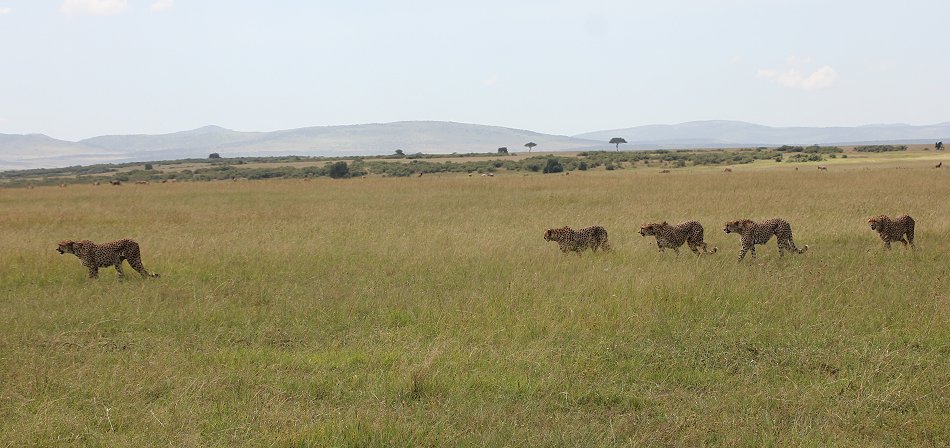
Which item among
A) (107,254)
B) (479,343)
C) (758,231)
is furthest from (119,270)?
(758,231)

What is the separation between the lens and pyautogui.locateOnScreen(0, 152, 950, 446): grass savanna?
5488 mm

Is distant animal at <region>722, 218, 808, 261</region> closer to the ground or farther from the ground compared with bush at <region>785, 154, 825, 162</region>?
closer to the ground

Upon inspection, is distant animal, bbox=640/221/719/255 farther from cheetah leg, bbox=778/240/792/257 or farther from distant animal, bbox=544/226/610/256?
cheetah leg, bbox=778/240/792/257

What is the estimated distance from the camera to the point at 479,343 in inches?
300

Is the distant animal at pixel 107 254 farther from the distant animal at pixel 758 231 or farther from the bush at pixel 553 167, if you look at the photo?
the bush at pixel 553 167

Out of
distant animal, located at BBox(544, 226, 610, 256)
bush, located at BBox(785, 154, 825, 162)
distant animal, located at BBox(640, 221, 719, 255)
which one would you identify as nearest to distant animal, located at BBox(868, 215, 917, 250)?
distant animal, located at BBox(640, 221, 719, 255)

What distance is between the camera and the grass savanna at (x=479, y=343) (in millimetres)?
5488

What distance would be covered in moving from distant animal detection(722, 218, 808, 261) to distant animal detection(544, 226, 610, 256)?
7.34ft

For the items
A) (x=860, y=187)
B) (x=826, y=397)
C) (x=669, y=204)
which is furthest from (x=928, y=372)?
(x=860, y=187)

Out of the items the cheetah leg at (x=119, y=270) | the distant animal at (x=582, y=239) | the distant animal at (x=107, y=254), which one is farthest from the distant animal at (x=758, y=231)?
the cheetah leg at (x=119, y=270)

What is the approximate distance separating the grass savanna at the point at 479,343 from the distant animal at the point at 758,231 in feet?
1.27

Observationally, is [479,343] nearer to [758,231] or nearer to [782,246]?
[758,231]

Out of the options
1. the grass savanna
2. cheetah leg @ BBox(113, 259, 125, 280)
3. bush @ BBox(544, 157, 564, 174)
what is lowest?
the grass savanna

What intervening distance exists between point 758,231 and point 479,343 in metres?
6.63
